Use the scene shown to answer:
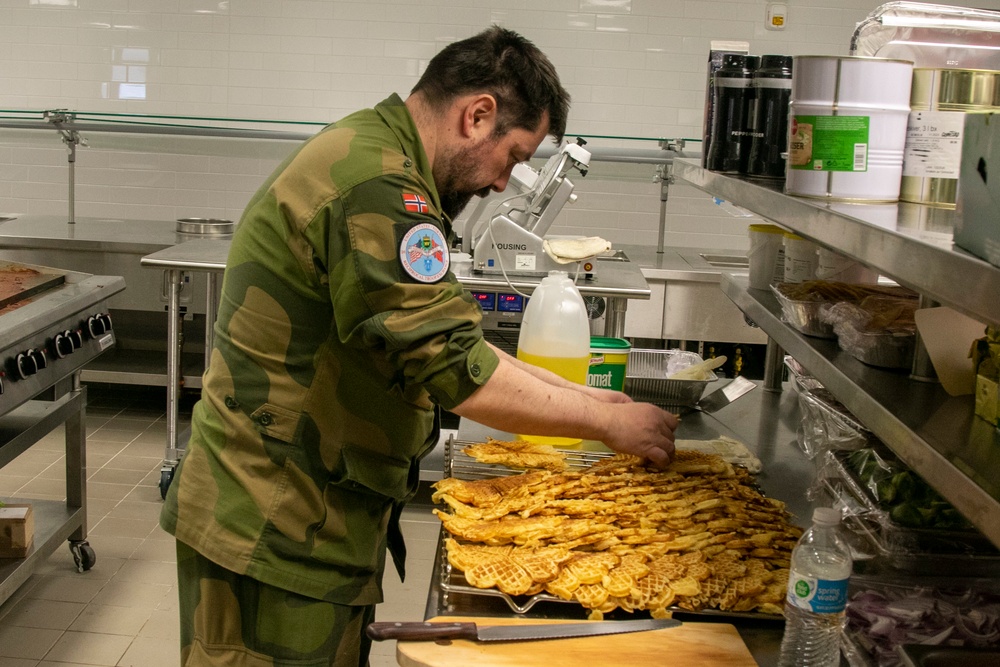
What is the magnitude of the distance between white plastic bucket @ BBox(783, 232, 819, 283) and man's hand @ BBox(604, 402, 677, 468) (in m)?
0.49

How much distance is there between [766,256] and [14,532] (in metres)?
2.46

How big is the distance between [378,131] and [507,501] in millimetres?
720

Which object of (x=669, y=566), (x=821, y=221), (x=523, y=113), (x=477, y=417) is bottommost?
(x=669, y=566)

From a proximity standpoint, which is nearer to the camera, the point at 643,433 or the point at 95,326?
the point at 643,433

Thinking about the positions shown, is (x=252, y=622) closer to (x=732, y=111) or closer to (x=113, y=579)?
(x=732, y=111)

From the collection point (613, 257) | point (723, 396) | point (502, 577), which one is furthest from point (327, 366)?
point (613, 257)

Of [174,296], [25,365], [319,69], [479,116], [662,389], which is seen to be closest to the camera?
[479,116]

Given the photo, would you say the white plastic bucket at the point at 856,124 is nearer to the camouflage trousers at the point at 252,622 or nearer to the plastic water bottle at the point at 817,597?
the plastic water bottle at the point at 817,597

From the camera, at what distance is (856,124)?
4.59 ft

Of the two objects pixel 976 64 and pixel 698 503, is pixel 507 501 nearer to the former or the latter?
pixel 698 503

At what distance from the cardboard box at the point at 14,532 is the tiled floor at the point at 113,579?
0.28 meters

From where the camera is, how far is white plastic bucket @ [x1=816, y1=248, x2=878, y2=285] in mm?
2201

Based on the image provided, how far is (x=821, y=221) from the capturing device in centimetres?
131

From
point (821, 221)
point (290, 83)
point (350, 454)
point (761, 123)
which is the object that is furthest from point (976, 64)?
point (290, 83)
